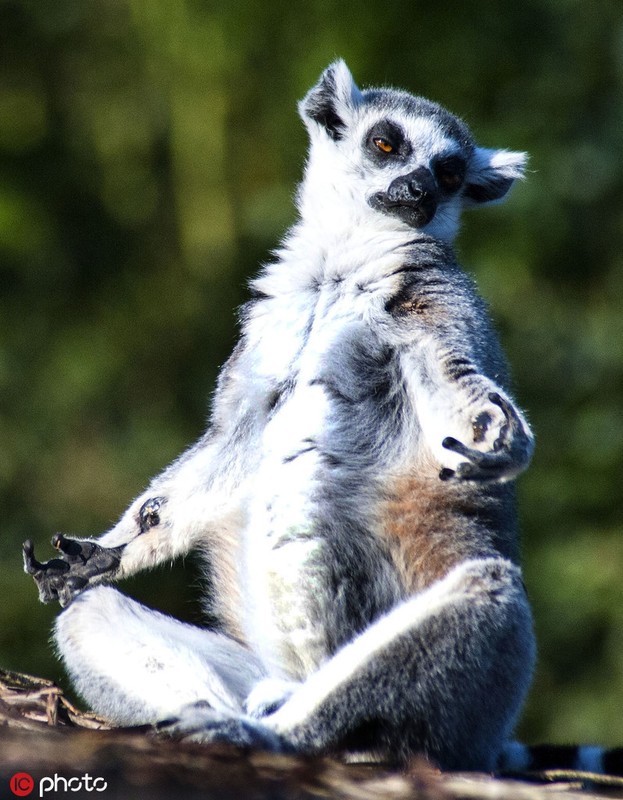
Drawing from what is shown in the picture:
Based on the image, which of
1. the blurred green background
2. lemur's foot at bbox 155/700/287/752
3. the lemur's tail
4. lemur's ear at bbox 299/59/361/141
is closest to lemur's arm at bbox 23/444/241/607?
lemur's foot at bbox 155/700/287/752

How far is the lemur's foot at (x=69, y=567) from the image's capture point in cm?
439

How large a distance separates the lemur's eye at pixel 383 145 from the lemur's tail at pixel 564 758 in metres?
2.46

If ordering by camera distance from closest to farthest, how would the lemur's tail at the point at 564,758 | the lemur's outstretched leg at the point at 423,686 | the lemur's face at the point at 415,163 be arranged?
the lemur's outstretched leg at the point at 423,686
the lemur's tail at the point at 564,758
the lemur's face at the point at 415,163

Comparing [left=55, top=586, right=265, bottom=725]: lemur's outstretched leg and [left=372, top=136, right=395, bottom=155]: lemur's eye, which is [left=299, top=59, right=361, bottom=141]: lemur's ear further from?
[left=55, top=586, right=265, bottom=725]: lemur's outstretched leg

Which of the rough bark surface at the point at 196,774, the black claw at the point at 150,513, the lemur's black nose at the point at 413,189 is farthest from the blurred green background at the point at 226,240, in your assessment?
the rough bark surface at the point at 196,774

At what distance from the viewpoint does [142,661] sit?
385 centimetres

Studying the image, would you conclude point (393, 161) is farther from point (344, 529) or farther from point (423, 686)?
point (423, 686)

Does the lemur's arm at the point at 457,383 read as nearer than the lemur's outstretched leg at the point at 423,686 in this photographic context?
No

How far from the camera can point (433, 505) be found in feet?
12.8

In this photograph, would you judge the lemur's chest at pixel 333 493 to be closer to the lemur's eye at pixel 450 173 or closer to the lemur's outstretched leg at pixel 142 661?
the lemur's outstretched leg at pixel 142 661

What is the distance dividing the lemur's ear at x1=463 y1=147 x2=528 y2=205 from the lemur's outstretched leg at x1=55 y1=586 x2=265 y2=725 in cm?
235

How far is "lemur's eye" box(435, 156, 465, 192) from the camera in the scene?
499 cm

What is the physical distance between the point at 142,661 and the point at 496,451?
134 cm

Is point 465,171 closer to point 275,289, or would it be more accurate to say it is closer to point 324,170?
point 324,170
